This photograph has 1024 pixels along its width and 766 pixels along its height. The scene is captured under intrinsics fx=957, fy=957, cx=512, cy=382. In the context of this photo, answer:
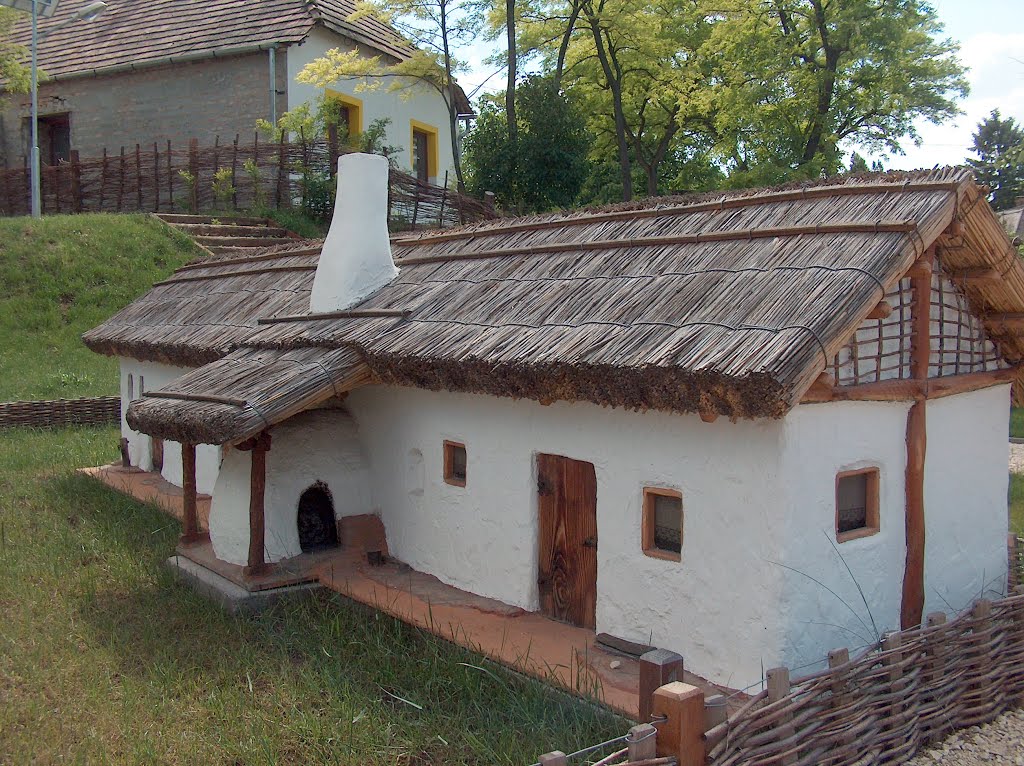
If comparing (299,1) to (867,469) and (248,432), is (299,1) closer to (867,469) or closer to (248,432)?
(248,432)

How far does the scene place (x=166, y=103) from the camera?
938 inches

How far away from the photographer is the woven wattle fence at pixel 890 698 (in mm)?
4699

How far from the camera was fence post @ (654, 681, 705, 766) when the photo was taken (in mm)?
A: 4246

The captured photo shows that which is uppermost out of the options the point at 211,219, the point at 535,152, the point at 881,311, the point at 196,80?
the point at 196,80

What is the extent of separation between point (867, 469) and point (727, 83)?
19.0 metres

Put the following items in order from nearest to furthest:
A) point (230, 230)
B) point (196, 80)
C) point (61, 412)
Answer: point (61, 412), point (230, 230), point (196, 80)

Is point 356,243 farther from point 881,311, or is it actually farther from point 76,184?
point 76,184

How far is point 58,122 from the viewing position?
87.4 feet

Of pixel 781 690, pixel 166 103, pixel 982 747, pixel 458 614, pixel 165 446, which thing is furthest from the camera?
pixel 166 103

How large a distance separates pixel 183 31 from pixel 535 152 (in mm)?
9884

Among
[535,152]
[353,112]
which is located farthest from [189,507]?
[353,112]

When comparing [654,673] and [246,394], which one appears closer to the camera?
[654,673]

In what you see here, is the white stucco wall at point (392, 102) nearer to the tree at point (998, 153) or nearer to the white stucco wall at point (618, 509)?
the white stucco wall at point (618, 509)

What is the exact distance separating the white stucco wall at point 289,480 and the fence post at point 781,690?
190 inches
